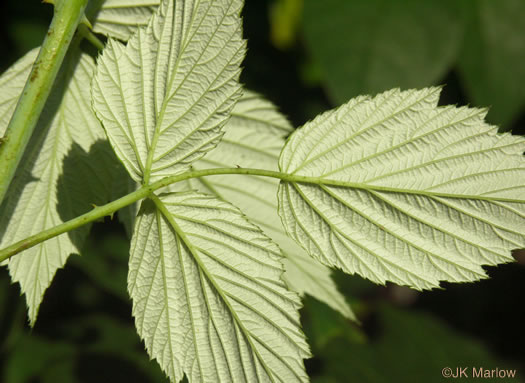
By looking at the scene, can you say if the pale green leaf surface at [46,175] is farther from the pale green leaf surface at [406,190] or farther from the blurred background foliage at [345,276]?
the blurred background foliage at [345,276]

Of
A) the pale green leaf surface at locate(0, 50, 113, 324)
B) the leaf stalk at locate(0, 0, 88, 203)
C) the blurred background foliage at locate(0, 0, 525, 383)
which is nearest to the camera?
the leaf stalk at locate(0, 0, 88, 203)

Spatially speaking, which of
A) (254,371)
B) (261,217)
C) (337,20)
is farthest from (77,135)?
(337,20)

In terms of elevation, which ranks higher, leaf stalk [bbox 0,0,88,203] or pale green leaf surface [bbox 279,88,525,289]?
leaf stalk [bbox 0,0,88,203]

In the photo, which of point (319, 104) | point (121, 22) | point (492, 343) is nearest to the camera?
point (121, 22)

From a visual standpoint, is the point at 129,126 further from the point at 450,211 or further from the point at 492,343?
the point at 492,343

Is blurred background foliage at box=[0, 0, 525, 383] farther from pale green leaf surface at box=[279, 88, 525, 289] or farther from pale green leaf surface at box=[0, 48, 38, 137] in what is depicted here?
pale green leaf surface at box=[0, 48, 38, 137]

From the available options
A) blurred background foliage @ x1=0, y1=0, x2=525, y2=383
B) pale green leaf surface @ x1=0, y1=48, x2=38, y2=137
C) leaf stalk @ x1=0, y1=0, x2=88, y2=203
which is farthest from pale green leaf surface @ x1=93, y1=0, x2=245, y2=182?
blurred background foliage @ x1=0, y1=0, x2=525, y2=383
